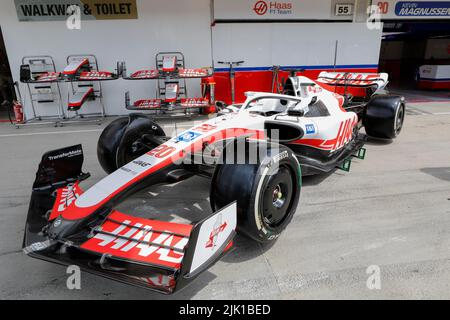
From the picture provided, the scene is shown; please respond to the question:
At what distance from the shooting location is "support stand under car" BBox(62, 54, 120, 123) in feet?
25.0

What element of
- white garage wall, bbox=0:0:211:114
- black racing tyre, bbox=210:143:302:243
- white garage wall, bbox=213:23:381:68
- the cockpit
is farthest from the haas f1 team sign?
black racing tyre, bbox=210:143:302:243

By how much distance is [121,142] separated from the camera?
351 centimetres

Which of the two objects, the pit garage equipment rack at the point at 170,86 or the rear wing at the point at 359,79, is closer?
the rear wing at the point at 359,79

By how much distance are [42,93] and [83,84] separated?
3.72 feet

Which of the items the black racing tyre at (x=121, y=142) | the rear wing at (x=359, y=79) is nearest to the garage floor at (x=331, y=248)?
the black racing tyre at (x=121, y=142)

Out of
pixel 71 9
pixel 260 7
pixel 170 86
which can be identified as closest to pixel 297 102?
pixel 170 86

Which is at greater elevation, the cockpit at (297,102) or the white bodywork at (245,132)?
the cockpit at (297,102)

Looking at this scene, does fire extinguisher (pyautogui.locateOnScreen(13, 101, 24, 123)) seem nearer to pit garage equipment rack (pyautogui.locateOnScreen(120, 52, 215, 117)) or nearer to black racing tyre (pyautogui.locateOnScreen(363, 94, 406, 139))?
pit garage equipment rack (pyautogui.locateOnScreen(120, 52, 215, 117))

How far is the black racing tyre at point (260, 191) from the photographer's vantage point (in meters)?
2.31

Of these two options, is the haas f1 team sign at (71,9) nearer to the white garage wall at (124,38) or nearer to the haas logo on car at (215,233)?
the white garage wall at (124,38)

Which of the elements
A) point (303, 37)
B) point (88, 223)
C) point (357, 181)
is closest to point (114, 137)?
point (88, 223)

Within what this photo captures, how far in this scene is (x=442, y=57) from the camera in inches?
764

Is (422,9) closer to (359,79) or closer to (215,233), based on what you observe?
(359,79)

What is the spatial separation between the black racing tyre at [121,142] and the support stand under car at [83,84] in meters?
4.54
